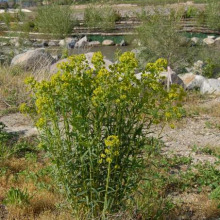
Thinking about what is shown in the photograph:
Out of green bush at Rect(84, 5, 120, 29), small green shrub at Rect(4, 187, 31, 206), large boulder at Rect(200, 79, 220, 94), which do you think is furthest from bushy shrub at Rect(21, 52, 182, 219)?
green bush at Rect(84, 5, 120, 29)

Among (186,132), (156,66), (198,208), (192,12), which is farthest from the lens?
(192,12)

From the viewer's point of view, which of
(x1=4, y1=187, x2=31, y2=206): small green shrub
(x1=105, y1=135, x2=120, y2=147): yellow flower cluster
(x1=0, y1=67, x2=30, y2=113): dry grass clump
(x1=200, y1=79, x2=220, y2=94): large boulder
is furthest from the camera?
(x1=200, y1=79, x2=220, y2=94): large boulder

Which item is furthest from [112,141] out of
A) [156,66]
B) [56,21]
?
[56,21]

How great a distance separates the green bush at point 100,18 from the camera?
23.7 metres

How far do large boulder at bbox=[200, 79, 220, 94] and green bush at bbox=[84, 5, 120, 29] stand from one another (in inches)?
660

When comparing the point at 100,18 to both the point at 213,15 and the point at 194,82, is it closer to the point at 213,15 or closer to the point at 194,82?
the point at 213,15

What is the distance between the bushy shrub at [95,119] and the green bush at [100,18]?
22.0 meters

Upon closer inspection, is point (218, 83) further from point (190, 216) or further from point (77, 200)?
point (77, 200)

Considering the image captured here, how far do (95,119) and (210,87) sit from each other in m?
5.82

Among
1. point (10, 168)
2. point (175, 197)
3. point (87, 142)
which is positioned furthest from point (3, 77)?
point (87, 142)

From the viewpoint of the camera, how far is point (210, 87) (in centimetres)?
752

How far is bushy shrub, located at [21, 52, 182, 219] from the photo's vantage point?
2.10 metres

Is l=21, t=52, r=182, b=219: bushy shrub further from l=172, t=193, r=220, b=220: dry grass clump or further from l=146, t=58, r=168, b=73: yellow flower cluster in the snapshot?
l=172, t=193, r=220, b=220: dry grass clump

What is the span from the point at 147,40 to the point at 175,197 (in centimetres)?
907
